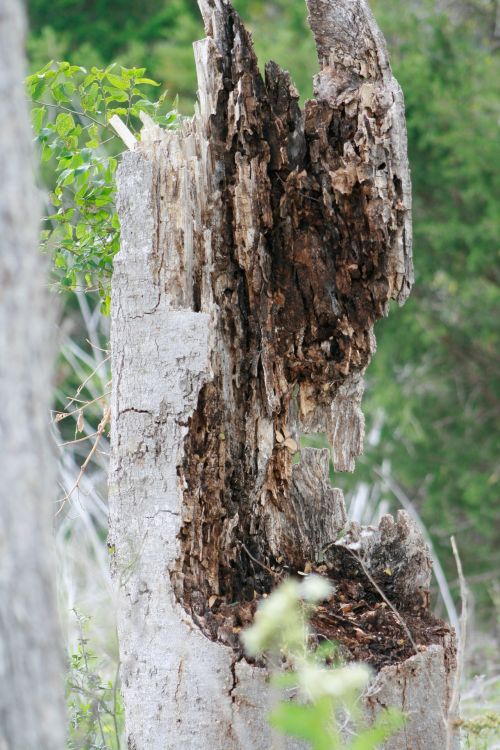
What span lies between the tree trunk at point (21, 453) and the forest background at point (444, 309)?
16.4ft

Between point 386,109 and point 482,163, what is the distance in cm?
416

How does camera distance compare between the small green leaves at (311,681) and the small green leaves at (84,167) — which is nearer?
the small green leaves at (311,681)

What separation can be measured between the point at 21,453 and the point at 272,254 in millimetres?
1364

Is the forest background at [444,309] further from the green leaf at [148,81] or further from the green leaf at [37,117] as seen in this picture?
the green leaf at [37,117]

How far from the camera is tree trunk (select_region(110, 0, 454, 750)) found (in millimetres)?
2160

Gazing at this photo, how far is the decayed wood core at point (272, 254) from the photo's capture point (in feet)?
7.57

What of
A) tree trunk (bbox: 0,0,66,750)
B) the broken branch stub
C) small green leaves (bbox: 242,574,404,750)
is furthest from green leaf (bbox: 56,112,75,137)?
tree trunk (bbox: 0,0,66,750)

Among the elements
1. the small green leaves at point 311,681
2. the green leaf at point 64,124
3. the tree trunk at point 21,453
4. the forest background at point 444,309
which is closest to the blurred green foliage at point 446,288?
the forest background at point 444,309

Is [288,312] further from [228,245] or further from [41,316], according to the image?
[41,316]

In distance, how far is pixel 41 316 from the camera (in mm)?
1211

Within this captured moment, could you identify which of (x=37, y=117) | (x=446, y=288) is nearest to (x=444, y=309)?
(x=446, y=288)

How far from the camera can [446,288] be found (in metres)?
7.09

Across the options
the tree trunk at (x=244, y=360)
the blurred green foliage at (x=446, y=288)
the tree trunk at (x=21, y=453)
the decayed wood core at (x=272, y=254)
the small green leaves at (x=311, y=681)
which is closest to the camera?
the tree trunk at (x=21, y=453)

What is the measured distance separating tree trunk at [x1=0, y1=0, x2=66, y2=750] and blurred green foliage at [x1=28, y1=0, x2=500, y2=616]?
525cm
